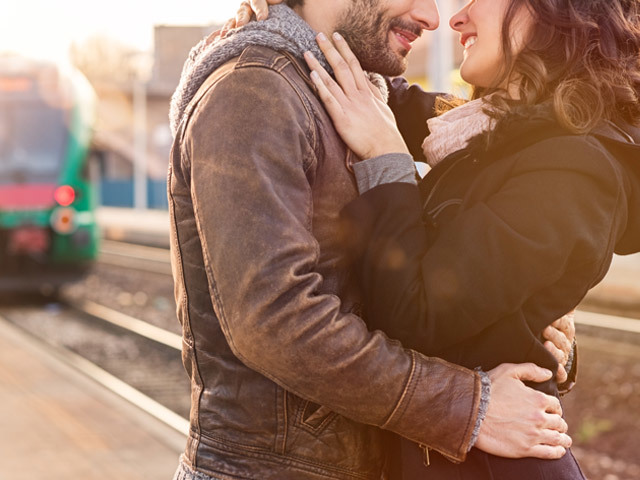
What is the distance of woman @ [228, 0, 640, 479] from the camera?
1.77 meters

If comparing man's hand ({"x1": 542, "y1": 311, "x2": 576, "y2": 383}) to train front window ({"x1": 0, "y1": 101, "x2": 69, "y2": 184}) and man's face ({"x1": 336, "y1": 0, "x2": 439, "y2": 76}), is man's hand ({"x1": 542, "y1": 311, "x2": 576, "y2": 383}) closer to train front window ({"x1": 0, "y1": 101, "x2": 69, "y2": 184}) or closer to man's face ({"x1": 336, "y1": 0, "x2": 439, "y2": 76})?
man's face ({"x1": 336, "y1": 0, "x2": 439, "y2": 76})

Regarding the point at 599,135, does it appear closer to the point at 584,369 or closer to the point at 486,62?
the point at 486,62

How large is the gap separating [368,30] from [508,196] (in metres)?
0.59

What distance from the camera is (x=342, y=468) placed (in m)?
1.90

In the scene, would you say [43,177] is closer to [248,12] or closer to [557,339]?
[248,12]

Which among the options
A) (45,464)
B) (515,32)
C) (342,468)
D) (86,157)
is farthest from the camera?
(86,157)

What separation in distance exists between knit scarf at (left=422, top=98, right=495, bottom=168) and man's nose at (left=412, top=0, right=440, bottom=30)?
0.24 meters

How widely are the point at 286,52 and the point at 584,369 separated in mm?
6833

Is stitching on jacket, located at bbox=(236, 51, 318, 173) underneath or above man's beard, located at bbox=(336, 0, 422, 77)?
underneath

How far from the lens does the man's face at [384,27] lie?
2.14 m

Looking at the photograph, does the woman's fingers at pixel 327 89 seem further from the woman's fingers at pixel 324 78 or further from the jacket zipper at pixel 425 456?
the jacket zipper at pixel 425 456

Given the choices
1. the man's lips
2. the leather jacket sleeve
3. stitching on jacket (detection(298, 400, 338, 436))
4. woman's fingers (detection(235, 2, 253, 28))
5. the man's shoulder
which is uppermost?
woman's fingers (detection(235, 2, 253, 28))

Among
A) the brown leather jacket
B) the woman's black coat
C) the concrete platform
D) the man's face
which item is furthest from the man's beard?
the concrete platform

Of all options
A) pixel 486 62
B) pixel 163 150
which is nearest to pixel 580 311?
pixel 486 62
